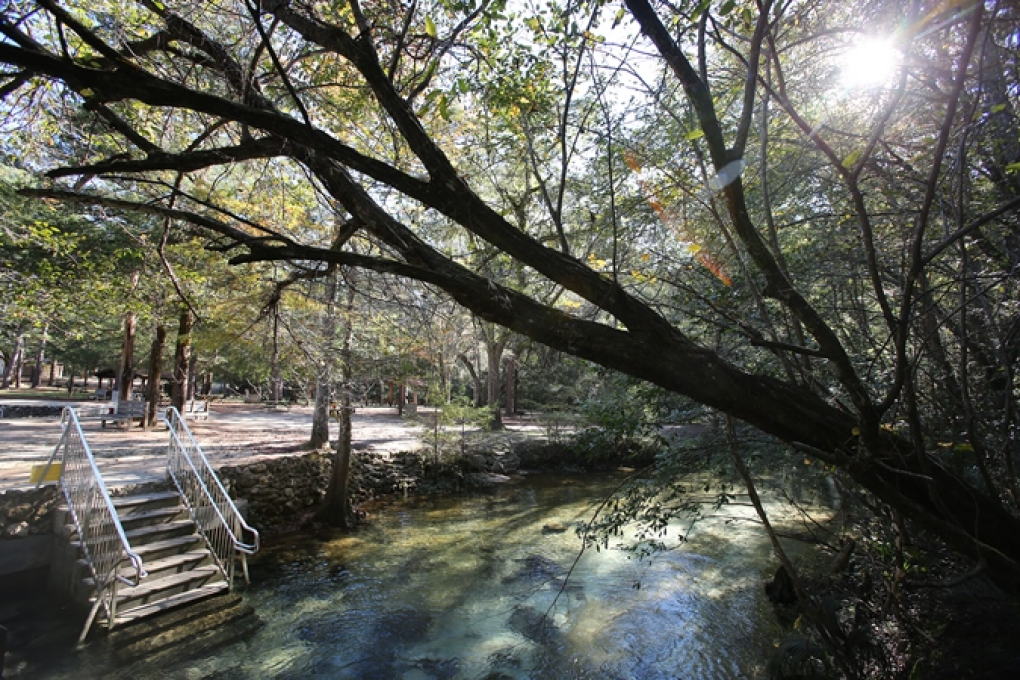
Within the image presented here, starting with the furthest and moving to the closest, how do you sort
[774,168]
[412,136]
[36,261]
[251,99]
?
[36,261] → [774,168] → [251,99] → [412,136]

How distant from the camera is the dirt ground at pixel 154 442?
30.7 feet

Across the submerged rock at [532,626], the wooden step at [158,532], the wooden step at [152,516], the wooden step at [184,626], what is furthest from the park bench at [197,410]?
the submerged rock at [532,626]

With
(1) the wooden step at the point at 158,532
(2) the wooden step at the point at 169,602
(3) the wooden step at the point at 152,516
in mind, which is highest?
(3) the wooden step at the point at 152,516

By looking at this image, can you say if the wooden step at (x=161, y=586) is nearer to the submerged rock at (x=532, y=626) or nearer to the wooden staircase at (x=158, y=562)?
the wooden staircase at (x=158, y=562)

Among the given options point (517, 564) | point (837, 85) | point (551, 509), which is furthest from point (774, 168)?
point (551, 509)

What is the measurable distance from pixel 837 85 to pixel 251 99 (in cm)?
483

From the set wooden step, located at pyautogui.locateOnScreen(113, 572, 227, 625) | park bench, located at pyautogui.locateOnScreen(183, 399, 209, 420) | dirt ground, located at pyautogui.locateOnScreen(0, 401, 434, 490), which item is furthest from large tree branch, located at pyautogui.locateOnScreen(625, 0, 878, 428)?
park bench, located at pyautogui.locateOnScreen(183, 399, 209, 420)

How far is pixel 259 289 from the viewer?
8875 mm

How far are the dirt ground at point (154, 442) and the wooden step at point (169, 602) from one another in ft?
7.66

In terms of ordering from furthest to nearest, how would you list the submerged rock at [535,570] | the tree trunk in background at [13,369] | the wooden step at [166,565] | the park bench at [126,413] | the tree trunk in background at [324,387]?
the tree trunk in background at [13,369], the park bench at [126,413], the tree trunk in background at [324,387], the submerged rock at [535,570], the wooden step at [166,565]

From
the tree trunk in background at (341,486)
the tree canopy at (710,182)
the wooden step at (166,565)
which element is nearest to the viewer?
the tree canopy at (710,182)

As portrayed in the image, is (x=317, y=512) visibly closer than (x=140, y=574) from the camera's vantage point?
No

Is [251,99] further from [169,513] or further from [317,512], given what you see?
[317,512]

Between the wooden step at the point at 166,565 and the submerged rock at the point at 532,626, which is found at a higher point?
the wooden step at the point at 166,565
